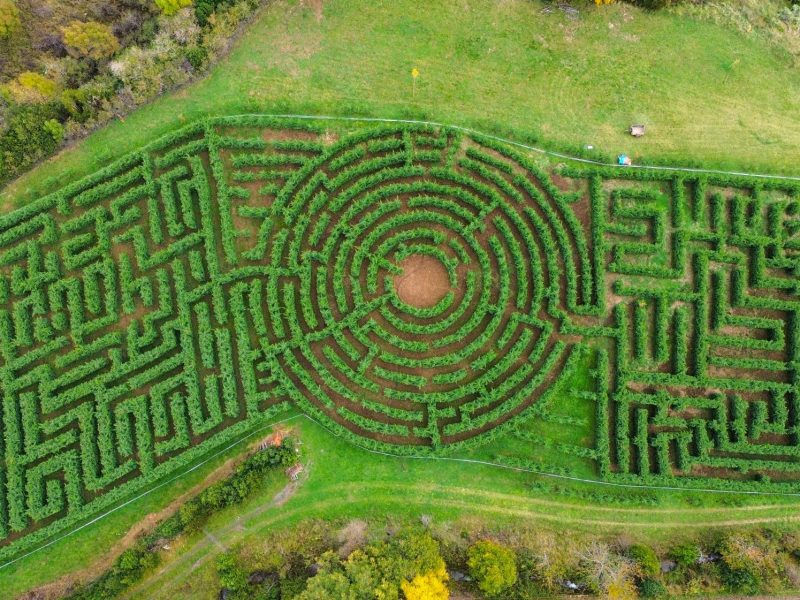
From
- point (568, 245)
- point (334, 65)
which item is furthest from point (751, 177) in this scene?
point (334, 65)

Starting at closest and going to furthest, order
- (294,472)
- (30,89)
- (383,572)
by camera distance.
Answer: (383,572)
(294,472)
(30,89)

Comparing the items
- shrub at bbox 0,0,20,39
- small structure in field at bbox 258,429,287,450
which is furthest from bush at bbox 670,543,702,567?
shrub at bbox 0,0,20,39

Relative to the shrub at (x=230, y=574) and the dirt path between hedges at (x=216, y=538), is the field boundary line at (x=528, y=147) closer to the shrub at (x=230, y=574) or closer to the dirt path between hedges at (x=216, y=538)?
the dirt path between hedges at (x=216, y=538)

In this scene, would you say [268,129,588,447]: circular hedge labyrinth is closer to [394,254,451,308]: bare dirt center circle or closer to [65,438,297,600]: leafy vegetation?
[394,254,451,308]: bare dirt center circle

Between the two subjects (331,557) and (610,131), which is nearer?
(331,557)

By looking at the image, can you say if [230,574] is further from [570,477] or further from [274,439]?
[570,477]

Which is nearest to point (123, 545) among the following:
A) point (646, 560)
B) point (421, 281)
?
point (421, 281)

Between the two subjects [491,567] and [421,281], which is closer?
[491,567]

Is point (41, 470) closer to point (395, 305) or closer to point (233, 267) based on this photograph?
point (233, 267)
